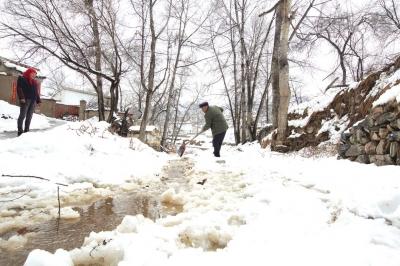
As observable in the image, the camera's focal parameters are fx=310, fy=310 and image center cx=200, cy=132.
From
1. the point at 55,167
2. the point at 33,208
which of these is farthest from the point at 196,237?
the point at 55,167

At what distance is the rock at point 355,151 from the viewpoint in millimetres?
5457

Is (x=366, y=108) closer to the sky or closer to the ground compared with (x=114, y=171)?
closer to the sky

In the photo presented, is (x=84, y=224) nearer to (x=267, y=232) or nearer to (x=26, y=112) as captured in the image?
(x=267, y=232)

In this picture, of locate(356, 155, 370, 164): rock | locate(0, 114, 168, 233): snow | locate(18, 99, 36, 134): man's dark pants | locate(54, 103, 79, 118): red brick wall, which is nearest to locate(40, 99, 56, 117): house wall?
locate(54, 103, 79, 118): red brick wall

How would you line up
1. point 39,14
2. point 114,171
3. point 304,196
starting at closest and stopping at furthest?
point 304,196, point 114,171, point 39,14

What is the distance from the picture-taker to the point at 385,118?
482cm

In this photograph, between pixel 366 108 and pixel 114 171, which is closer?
pixel 114 171

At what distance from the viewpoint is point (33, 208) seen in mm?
3027

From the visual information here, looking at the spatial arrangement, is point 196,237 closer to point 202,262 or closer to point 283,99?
point 202,262

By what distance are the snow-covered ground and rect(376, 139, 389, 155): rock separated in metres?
1.30

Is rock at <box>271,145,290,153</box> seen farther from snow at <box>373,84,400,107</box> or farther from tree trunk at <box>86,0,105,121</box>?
tree trunk at <box>86,0,105,121</box>

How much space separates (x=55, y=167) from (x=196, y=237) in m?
3.09

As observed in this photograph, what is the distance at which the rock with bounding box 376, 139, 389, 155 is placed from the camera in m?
4.75

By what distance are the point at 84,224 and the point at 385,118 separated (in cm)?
456
